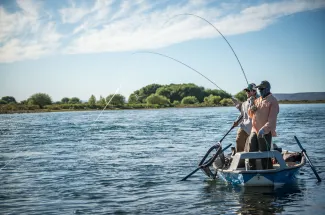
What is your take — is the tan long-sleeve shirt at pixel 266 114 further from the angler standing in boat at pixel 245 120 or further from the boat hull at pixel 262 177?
the boat hull at pixel 262 177

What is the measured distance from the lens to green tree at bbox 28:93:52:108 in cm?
11212

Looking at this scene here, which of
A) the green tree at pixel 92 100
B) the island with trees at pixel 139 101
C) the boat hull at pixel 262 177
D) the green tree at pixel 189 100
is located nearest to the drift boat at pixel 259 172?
the boat hull at pixel 262 177

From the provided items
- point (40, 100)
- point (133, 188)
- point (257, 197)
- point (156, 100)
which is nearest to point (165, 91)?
point (156, 100)

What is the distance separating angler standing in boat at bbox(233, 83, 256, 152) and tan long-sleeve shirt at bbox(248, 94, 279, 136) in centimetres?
23

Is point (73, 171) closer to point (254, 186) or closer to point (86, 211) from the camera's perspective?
point (86, 211)

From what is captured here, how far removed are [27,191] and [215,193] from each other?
521cm

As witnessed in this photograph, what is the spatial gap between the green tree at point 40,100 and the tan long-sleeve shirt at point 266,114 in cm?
10328

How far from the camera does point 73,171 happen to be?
1616cm

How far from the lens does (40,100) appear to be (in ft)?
374

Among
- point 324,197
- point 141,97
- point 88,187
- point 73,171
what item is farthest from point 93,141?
point 141,97

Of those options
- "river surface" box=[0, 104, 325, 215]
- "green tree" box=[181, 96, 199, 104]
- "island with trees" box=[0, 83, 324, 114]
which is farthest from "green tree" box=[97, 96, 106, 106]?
"river surface" box=[0, 104, 325, 215]

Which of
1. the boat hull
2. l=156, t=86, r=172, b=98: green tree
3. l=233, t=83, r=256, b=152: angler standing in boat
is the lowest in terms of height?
the boat hull

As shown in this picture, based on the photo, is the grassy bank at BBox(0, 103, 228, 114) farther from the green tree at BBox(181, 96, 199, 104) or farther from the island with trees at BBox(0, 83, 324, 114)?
the green tree at BBox(181, 96, 199, 104)

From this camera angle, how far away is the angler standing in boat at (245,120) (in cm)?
1149
